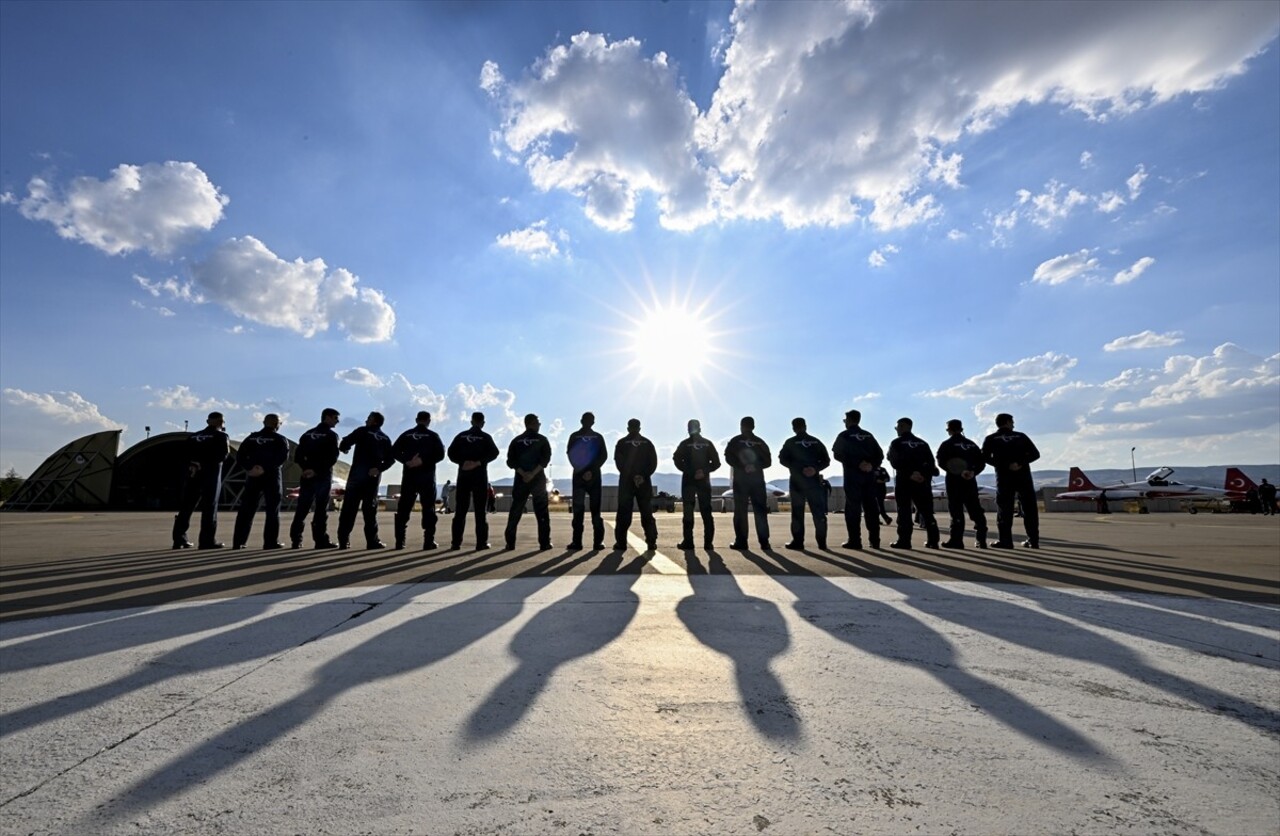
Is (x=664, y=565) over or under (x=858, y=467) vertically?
under

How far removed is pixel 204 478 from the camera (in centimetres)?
801

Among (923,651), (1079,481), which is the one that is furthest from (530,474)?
(1079,481)

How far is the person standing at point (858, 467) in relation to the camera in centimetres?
779

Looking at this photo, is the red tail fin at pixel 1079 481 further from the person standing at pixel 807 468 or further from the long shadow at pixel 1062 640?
the long shadow at pixel 1062 640

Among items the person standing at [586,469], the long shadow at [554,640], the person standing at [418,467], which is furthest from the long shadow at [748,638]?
the person standing at [418,467]

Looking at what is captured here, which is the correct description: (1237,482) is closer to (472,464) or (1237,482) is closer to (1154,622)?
(1154,622)

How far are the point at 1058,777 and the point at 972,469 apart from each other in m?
7.33

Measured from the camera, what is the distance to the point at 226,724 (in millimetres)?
1764

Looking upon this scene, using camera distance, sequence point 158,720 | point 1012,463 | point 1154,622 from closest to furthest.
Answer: point 158,720
point 1154,622
point 1012,463

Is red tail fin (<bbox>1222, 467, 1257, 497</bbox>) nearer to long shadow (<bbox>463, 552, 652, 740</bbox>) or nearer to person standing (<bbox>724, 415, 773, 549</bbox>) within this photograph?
person standing (<bbox>724, 415, 773, 549</bbox>)

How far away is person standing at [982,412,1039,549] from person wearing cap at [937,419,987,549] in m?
0.18

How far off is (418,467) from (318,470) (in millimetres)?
1304

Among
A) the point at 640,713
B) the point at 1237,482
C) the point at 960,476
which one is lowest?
the point at 640,713

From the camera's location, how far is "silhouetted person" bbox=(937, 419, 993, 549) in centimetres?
795
